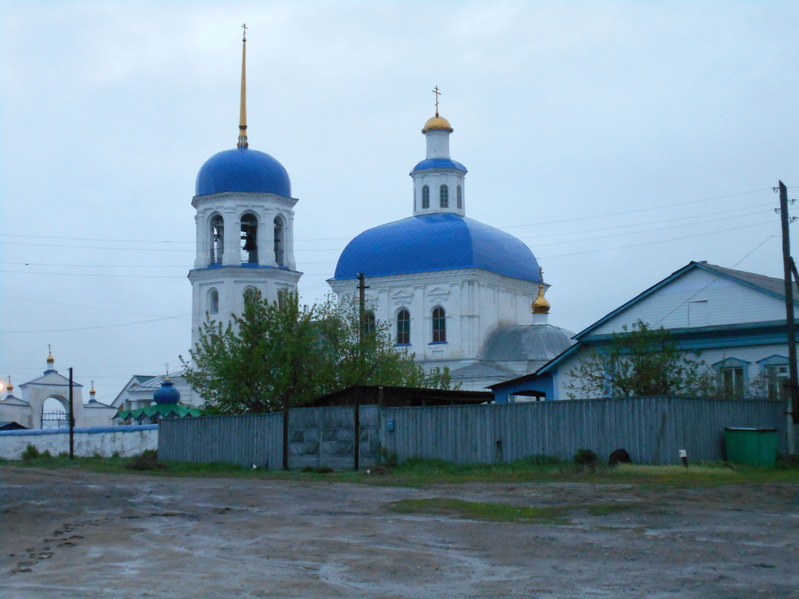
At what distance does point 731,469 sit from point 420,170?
39197 millimetres

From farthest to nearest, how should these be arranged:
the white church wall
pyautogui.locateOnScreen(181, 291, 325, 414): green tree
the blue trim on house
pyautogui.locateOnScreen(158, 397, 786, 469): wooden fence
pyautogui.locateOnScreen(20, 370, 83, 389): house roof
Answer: pyautogui.locateOnScreen(20, 370, 83, 389): house roof → the blue trim on house → the white church wall → pyautogui.locateOnScreen(181, 291, 325, 414): green tree → pyautogui.locateOnScreen(158, 397, 786, 469): wooden fence

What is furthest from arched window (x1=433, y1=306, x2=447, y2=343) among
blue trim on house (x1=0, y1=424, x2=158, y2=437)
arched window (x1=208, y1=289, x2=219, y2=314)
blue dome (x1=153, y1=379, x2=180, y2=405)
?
blue trim on house (x1=0, y1=424, x2=158, y2=437)

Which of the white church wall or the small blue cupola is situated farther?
the small blue cupola

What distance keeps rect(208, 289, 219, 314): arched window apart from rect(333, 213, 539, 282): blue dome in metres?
6.11

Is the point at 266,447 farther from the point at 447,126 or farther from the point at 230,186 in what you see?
Answer: the point at 447,126

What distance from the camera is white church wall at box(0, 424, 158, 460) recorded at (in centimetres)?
3891

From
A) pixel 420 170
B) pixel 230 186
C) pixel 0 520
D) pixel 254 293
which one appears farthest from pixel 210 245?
pixel 0 520

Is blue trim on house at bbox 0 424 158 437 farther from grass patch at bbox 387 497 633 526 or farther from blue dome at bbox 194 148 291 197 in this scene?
grass patch at bbox 387 497 633 526

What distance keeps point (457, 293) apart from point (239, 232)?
36.0 feet

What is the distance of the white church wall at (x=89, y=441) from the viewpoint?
3891 centimetres

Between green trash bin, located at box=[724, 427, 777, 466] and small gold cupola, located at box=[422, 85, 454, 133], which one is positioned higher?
small gold cupola, located at box=[422, 85, 454, 133]

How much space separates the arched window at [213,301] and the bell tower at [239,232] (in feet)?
0.16

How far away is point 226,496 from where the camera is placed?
18.1 m

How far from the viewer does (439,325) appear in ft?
182
